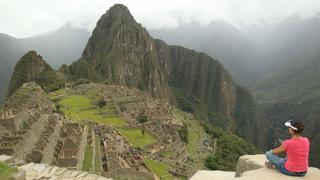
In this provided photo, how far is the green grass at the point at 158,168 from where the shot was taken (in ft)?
107

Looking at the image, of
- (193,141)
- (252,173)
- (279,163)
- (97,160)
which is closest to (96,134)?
(97,160)

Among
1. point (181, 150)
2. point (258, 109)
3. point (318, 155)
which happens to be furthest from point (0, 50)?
point (181, 150)

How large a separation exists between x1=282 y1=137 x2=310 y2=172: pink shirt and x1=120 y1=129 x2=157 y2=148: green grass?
111ft

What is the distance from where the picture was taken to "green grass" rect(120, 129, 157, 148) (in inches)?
1745

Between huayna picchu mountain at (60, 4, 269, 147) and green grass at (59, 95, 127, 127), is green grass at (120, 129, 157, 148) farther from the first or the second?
huayna picchu mountain at (60, 4, 269, 147)

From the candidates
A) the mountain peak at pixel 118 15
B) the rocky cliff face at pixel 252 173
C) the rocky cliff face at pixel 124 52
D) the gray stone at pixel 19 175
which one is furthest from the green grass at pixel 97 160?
the mountain peak at pixel 118 15

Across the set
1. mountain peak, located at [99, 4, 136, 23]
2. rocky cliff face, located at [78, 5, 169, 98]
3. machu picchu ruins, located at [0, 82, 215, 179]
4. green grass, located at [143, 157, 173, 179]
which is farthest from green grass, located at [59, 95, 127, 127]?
mountain peak, located at [99, 4, 136, 23]

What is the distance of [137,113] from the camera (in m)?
61.3

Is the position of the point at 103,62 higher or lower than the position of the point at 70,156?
higher

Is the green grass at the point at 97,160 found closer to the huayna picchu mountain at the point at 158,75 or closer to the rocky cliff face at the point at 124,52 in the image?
the huayna picchu mountain at the point at 158,75

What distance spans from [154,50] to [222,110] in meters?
35.4

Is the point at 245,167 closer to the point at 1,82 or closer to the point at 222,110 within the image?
the point at 1,82

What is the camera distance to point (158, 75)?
156 metres

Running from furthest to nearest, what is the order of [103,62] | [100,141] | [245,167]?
[103,62]
[100,141]
[245,167]
